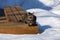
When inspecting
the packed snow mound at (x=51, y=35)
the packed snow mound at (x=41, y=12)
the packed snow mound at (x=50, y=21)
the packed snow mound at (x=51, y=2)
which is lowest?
the packed snow mound at (x=51, y=35)

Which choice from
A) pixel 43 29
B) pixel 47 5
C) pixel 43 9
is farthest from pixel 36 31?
pixel 47 5

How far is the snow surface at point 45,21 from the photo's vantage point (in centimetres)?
152

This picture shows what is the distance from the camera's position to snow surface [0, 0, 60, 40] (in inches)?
59.8

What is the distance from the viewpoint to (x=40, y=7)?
101 inches

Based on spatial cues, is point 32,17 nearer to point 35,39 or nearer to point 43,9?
point 35,39

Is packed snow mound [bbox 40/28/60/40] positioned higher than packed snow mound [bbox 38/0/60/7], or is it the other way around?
packed snow mound [bbox 38/0/60/7]

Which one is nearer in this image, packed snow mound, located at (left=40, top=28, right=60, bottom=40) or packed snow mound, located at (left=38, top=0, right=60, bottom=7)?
packed snow mound, located at (left=40, top=28, right=60, bottom=40)

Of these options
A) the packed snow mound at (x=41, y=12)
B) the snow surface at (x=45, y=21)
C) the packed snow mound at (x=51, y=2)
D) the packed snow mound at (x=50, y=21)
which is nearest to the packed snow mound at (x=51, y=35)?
the snow surface at (x=45, y=21)

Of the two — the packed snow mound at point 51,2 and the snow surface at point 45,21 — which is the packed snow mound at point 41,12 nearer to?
the snow surface at point 45,21

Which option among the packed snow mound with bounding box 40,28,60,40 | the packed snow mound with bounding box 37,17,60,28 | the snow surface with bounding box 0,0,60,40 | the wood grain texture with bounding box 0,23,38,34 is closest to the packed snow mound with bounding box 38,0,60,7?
the snow surface with bounding box 0,0,60,40

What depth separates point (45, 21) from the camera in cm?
204

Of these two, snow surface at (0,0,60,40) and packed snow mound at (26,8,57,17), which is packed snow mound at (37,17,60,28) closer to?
snow surface at (0,0,60,40)

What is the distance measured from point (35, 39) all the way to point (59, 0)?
1.44m

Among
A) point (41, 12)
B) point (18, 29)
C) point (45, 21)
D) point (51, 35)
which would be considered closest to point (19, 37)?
point (18, 29)
